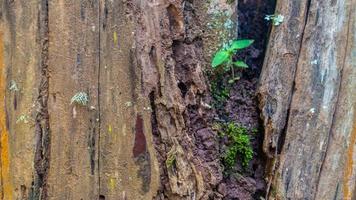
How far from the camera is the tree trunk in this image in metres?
1.66

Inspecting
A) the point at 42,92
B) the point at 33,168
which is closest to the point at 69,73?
the point at 42,92

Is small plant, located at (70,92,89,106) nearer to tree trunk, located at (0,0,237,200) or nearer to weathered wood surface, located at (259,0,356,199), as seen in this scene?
tree trunk, located at (0,0,237,200)

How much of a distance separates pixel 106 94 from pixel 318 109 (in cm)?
76

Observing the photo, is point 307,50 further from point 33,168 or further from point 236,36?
point 33,168

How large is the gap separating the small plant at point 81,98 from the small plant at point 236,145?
1.65 ft

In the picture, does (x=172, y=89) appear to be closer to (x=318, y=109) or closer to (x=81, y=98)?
(x=81, y=98)

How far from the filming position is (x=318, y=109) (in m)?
1.70

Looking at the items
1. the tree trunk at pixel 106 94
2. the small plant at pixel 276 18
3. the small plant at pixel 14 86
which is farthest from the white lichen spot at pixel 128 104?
the small plant at pixel 276 18

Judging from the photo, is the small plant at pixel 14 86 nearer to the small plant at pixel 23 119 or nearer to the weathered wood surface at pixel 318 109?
the small plant at pixel 23 119

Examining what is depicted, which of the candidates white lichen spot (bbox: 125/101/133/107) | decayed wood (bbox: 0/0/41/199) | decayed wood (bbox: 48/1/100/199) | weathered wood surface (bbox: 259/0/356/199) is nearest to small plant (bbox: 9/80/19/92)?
decayed wood (bbox: 0/0/41/199)

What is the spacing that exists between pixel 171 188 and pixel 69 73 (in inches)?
21.5

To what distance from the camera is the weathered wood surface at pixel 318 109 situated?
1.70 m

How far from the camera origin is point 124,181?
1.70 meters

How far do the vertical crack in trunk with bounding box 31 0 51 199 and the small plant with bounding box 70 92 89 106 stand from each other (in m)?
0.11
